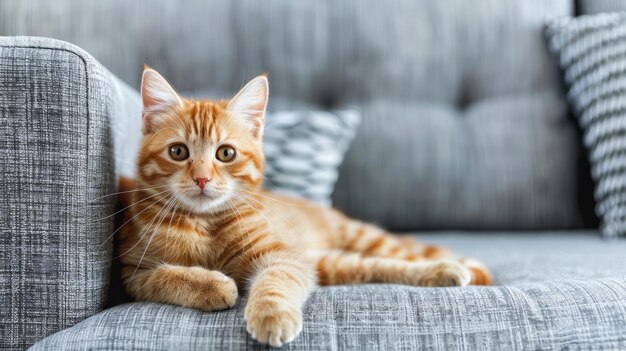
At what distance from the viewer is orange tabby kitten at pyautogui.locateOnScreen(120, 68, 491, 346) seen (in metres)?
0.97

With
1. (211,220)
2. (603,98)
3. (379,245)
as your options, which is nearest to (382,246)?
(379,245)

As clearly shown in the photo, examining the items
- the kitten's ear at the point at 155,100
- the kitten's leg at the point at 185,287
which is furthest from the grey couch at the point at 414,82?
the kitten's leg at the point at 185,287

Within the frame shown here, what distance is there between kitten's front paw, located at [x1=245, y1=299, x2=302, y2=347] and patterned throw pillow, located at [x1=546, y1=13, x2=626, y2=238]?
1207mm

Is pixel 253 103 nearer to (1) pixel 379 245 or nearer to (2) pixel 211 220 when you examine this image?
(2) pixel 211 220

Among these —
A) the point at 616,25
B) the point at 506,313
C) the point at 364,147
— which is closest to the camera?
the point at 506,313

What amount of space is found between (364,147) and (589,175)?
79 centimetres

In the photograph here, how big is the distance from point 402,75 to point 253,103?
830mm

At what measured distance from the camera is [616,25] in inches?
62.5

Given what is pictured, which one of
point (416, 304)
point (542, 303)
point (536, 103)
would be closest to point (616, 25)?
point (536, 103)

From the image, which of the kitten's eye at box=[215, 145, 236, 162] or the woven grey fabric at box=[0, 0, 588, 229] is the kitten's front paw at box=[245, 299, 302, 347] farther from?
the woven grey fabric at box=[0, 0, 588, 229]

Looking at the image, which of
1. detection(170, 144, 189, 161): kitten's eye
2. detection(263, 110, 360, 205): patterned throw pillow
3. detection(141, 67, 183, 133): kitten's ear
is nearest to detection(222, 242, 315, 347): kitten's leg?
detection(170, 144, 189, 161): kitten's eye

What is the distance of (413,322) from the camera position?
2.59 ft

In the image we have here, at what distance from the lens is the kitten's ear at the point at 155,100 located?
106cm

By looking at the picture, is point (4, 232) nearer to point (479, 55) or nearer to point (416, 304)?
point (416, 304)
